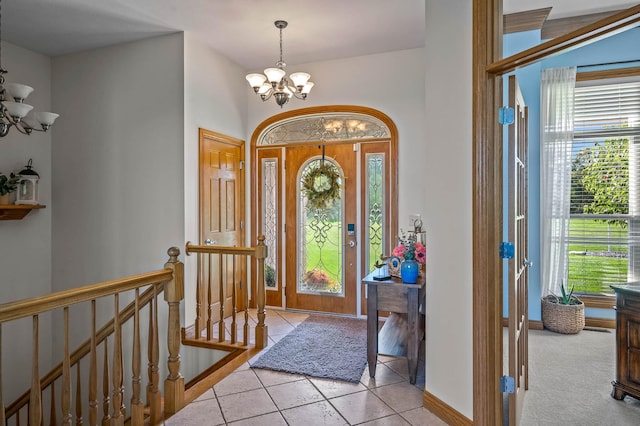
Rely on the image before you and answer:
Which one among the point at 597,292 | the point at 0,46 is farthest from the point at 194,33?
the point at 597,292

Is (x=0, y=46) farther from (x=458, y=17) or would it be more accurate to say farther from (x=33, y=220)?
(x=458, y=17)

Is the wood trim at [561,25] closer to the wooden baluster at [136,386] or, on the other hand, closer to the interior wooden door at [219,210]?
the wooden baluster at [136,386]

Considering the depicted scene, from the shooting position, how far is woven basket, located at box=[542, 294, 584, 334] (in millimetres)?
3900

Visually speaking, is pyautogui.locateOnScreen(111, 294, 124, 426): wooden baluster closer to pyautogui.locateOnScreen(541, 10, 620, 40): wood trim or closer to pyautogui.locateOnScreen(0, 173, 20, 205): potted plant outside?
pyautogui.locateOnScreen(0, 173, 20, 205): potted plant outside

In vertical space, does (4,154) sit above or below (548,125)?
below

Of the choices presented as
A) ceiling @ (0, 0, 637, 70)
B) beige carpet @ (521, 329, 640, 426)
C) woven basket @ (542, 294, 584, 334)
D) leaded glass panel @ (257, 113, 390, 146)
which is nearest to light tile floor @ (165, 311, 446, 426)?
beige carpet @ (521, 329, 640, 426)

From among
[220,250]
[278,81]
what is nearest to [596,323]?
[220,250]

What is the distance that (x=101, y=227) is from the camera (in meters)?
4.25

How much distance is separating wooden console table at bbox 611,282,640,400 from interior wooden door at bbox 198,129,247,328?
3137 millimetres

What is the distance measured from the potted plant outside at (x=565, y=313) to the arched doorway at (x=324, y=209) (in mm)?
1781

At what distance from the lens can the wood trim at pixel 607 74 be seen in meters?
3.92

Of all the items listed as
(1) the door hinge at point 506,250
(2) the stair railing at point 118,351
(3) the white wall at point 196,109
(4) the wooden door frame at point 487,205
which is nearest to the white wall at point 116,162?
(3) the white wall at point 196,109

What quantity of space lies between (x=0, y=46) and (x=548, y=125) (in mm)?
5823

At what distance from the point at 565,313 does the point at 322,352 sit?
2.54 m
